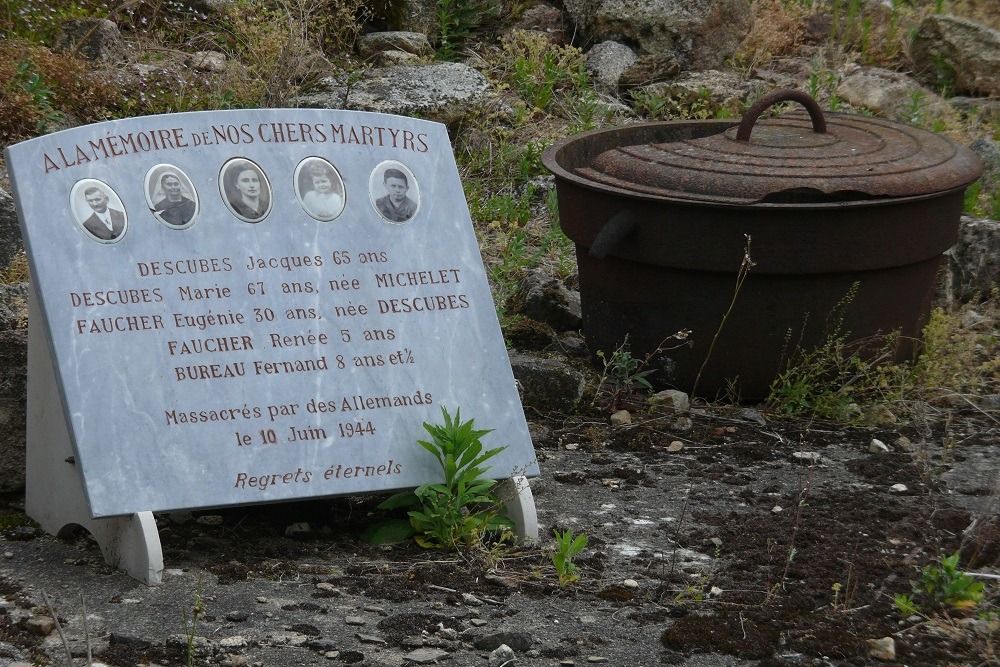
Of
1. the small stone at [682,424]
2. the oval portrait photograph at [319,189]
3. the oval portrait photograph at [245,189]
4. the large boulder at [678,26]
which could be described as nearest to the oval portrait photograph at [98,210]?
the oval portrait photograph at [245,189]

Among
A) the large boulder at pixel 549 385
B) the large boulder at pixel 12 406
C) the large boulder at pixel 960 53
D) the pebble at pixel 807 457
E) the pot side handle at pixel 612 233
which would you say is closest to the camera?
the large boulder at pixel 12 406

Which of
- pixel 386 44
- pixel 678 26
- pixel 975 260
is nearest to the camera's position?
pixel 975 260

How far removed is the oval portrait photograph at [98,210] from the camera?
2.95 meters

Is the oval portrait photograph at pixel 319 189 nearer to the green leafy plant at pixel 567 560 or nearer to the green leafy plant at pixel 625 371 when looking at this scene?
the green leafy plant at pixel 567 560

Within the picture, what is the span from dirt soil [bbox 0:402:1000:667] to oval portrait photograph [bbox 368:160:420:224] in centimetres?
87

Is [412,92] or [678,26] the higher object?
[678,26]

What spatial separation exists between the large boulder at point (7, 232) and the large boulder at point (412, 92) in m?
2.06

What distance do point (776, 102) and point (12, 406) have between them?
9.18 feet

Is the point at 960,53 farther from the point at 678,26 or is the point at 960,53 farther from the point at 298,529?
the point at 298,529

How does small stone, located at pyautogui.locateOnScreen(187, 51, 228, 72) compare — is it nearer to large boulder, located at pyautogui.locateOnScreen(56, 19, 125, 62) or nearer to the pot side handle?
large boulder, located at pyautogui.locateOnScreen(56, 19, 125, 62)

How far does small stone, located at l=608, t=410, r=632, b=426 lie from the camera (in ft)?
13.7

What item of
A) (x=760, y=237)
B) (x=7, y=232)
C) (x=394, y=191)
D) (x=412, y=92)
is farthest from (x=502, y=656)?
(x=412, y=92)

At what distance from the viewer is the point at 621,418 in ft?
13.8

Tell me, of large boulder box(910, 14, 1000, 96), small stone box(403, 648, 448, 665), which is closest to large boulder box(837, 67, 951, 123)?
large boulder box(910, 14, 1000, 96)
